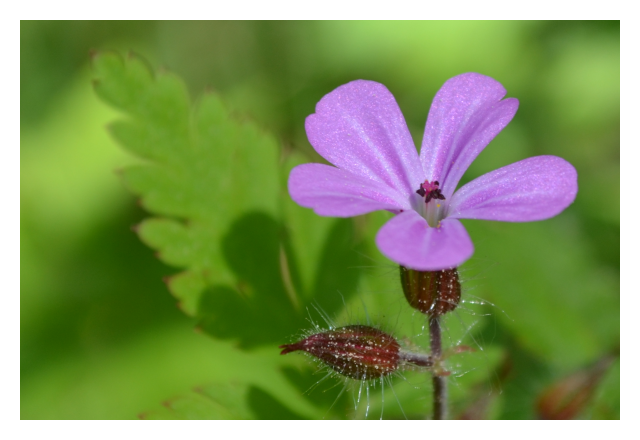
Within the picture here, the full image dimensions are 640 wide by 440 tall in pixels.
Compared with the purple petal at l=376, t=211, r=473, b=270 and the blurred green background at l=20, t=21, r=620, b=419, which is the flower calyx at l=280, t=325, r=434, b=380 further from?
the purple petal at l=376, t=211, r=473, b=270

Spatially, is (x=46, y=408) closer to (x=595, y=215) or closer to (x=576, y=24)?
(x=595, y=215)

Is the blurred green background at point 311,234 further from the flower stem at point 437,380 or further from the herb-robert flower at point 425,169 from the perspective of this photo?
the herb-robert flower at point 425,169

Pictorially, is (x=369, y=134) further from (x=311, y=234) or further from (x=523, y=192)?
(x=311, y=234)

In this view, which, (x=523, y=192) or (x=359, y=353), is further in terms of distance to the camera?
(x=359, y=353)

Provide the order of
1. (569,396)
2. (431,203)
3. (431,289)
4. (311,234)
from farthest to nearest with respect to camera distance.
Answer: (569,396) → (311,234) → (431,203) → (431,289)

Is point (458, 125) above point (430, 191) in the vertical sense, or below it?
above

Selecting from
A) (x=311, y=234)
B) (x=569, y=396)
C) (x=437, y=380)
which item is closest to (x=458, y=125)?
(x=311, y=234)

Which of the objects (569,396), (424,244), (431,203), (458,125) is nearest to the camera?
(424,244)
